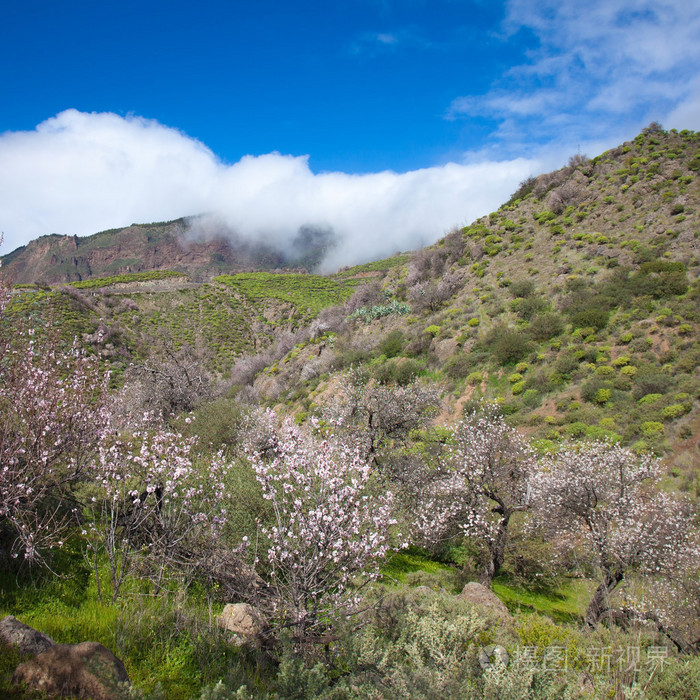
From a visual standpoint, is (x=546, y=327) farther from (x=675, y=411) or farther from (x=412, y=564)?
(x=412, y=564)

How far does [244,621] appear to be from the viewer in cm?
627

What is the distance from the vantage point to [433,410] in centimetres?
1839

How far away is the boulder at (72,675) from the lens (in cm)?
355

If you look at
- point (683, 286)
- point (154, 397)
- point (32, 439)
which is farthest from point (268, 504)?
point (683, 286)

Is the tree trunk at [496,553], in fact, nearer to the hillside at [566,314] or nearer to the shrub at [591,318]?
the hillside at [566,314]

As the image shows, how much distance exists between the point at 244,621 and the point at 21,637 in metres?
3.03

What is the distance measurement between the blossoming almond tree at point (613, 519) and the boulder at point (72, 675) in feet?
35.6

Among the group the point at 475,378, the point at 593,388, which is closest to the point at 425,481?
the point at 593,388

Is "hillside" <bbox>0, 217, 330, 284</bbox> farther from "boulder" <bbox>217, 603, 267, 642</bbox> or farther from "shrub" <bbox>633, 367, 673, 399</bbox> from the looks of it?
"boulder" <bbox>217, 603, 267, 642</bbox>

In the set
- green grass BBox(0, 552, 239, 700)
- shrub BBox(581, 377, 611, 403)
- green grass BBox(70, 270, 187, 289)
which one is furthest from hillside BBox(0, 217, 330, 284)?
green grass BBox(0, 552, 239, 700)

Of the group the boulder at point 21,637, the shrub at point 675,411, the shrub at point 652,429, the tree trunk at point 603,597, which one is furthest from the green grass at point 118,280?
the tree trunk at point 603,597

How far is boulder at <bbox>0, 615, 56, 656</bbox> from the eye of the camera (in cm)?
407

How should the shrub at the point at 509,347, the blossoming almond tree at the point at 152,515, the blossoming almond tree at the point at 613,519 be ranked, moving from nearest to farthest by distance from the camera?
the blossoming almond tree at the point at 152,515 < the blossoming almond tree at the point at 613,519 < the shrub at the point at 509,347

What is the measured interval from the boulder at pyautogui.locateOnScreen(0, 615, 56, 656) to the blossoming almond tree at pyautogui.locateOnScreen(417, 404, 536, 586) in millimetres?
10849
